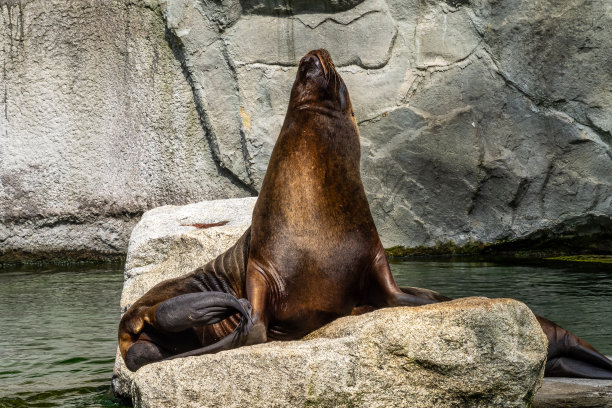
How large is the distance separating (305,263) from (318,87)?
0.83 meters

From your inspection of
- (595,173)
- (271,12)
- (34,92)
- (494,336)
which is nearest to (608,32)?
(595,173)

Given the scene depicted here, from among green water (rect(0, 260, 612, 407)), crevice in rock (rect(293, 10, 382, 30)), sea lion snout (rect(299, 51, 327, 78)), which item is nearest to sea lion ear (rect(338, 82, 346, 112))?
sea lion snout (rect(299, 51, 327, 78))

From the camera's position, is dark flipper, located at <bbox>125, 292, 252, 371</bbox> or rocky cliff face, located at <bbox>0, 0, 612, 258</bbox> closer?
dark flipper, located at <bbox>125, 292, 252, 371</bbox>

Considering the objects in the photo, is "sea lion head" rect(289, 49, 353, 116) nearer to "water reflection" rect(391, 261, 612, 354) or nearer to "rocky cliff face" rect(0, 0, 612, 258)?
"water reflection" rect(391, 261, 612, 354)

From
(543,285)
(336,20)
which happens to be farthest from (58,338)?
(336,20)

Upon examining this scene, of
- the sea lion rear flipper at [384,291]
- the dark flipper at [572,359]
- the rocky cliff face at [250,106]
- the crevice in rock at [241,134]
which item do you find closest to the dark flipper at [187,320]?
the sea lion rear flipper at [384,291]

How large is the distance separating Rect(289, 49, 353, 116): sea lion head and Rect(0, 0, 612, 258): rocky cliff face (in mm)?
5950

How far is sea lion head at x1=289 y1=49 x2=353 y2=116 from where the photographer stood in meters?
4.11

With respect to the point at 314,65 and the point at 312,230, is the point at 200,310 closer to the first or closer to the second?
the point at 312,230

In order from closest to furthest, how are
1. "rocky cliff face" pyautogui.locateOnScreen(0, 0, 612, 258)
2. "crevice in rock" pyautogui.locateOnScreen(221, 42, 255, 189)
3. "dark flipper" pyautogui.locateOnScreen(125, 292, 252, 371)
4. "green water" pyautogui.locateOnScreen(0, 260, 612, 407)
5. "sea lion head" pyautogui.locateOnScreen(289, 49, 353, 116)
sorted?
"dark flipper" pyautogui.locateOnScreen(125, 292, 252, 371) → "sea lion head" pyautogui.locateOnScreen(289, 49, 353, 116) → "green water" pyautogui.locateOnScreen(0, 260, 612, 407) → "rocky cliff face" pyautogui.locateOnScreen(0, 0, 612, 258) → "crevice in rock" pyautogui.locateOnScreen(221, 42, 255, 189)

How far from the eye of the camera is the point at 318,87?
4.11m

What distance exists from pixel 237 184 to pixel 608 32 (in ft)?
14.4

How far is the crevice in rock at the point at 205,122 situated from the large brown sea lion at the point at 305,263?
A: 6.27 meters

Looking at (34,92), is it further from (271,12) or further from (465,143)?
(465,143)
